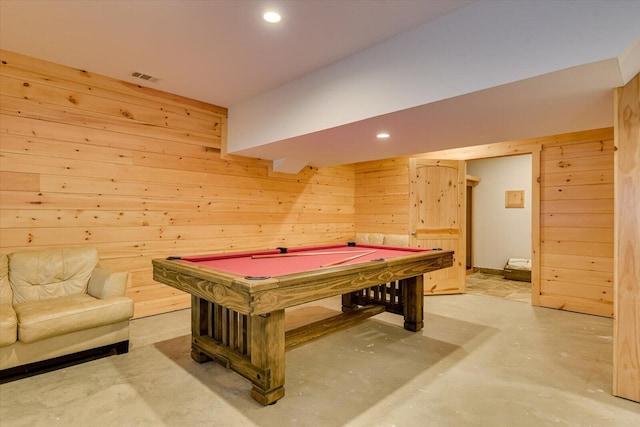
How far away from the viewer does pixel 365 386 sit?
2.26 m

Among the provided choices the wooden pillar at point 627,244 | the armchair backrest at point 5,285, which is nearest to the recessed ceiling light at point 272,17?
the wooden pillar at point 627,244

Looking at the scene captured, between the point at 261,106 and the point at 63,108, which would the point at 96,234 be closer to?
the point at 63,108

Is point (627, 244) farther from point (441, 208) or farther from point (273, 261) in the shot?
point (441, 208)

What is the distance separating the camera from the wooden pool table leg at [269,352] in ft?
6.70

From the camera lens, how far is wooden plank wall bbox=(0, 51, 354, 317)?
9.86 feet

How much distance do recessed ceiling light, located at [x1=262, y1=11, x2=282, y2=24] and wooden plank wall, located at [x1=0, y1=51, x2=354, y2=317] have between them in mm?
2041

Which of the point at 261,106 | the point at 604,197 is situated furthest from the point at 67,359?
the point at 604,197

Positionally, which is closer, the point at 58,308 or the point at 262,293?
the point at 262,293

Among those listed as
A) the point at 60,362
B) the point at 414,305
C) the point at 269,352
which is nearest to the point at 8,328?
the point at 60,362

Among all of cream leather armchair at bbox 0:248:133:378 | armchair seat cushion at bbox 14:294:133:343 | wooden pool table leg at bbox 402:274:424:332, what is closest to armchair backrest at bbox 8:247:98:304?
cream leather armchair at bbox 0:248:133:378

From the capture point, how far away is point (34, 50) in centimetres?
290

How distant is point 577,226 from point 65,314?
5.25m

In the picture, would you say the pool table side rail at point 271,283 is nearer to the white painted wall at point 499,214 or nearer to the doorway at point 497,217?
the doorway at point 497,217

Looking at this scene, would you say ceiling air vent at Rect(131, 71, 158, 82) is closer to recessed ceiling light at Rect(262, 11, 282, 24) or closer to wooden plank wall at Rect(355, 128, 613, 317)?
recessed ceiling light at Rect(262, 11, 282, 24)
